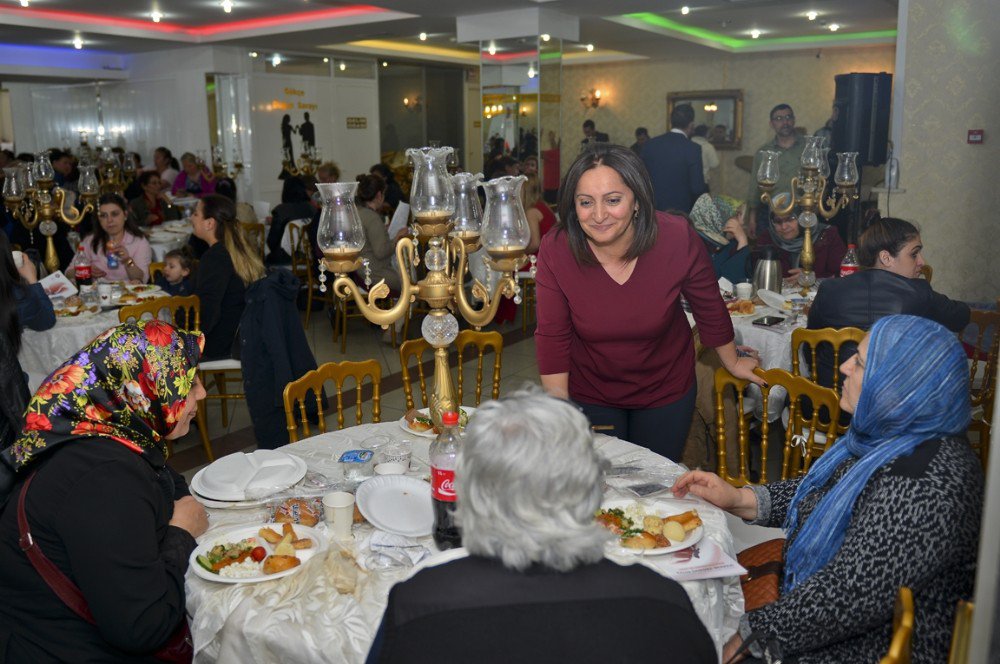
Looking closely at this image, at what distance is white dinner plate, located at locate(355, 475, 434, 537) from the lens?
196 cm

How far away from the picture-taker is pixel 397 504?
2.08 metres

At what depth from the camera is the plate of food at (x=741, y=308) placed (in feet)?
14.5

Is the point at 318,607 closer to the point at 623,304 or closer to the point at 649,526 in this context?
the point at 649,526

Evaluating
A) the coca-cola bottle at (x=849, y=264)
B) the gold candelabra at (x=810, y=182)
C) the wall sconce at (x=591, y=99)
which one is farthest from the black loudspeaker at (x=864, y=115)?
the wall sconce at (x=591, y=99)

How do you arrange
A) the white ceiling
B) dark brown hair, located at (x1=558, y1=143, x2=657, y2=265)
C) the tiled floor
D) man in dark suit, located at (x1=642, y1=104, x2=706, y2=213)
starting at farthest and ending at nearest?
the white ceiling → man in dark suit, located at (x1=642, y1=104, x2=706, y2=213) → the tiled floor → dark brown hair, located at (x1=558, y1=143, x2=657, y2=265)

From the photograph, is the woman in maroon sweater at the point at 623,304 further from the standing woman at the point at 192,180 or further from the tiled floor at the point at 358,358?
the standing woman at the point at 192,180

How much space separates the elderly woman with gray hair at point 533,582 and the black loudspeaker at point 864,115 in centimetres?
638

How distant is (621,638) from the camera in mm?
1079

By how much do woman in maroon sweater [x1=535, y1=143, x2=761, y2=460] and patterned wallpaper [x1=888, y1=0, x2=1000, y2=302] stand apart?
4.94 metres

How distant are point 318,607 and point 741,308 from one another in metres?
3.28

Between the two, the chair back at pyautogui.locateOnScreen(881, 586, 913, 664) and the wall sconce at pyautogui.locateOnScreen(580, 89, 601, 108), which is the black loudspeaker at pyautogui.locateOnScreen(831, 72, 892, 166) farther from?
the wall sconce at pyautogui.locateOnScreen(580, 89, 601, 108)

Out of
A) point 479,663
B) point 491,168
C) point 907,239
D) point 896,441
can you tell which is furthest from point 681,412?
point 491,168

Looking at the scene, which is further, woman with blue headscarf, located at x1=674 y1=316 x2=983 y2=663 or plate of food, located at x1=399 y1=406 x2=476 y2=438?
plate of food, located at x1=399 y1=406 x2=476 y2=438

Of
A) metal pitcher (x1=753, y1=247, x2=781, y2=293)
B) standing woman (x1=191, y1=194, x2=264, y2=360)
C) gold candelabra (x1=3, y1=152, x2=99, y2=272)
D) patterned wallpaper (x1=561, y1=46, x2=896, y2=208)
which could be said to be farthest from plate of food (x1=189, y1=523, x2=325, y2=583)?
patterned wallpaper (x1=561, y1=46, x2=896, y2=208)
